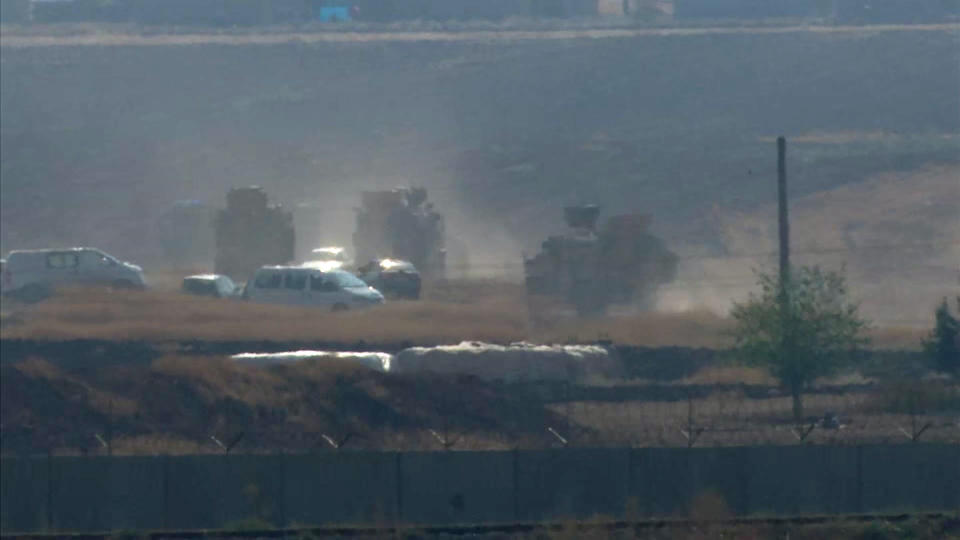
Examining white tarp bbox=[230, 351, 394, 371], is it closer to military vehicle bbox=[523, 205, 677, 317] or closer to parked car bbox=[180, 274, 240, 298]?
military vehicle bbox=[523, 205, 677, 317]

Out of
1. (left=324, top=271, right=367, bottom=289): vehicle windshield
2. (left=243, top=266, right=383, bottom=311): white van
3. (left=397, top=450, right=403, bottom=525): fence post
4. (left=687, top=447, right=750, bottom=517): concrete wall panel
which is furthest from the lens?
(left=324, top=271, right=367, bottom=289): vehicle windshield

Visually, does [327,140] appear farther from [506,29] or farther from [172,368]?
[172,368]

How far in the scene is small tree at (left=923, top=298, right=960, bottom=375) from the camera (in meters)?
29.4

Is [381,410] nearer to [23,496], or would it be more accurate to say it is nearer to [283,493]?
[283,493]

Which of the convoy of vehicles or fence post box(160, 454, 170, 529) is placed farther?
A: the convoy of vehicles

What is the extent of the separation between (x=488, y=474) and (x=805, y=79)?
62511 millimetres

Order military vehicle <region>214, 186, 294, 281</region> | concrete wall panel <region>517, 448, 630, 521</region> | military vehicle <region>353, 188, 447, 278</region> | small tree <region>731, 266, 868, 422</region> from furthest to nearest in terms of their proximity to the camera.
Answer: military vehicle <region>353, 188, 447, 278</region> < military vehicle <region>214, 186, 294, 281</region> < small tree <region>731, 266, 868, 422</region> < concrete wall panel <region>517, 448, 630, 521</region>

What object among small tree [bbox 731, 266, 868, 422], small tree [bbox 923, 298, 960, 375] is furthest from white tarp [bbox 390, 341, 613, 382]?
small tree [bbox 923, 298, 960, 375]

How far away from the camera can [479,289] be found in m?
44.2

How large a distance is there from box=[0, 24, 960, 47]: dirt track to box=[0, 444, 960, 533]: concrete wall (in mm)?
67272

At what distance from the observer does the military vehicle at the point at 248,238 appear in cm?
4938

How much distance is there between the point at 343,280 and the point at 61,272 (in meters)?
8.67

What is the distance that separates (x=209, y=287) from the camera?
41.6 metres

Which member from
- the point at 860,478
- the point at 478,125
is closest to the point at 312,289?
the point at 860,478
